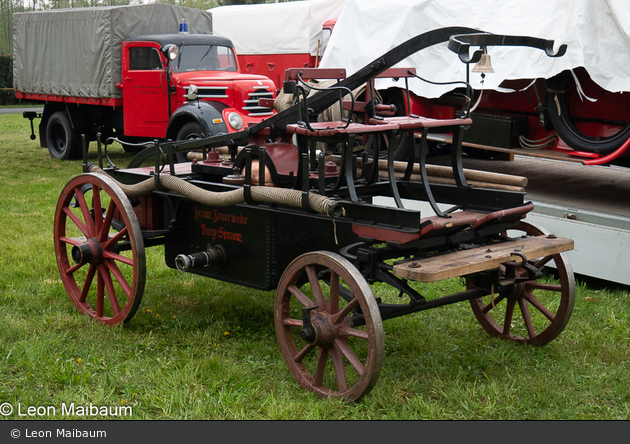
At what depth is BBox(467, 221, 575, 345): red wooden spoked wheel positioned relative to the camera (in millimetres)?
4273

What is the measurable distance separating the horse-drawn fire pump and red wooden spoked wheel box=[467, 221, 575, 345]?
1 cm

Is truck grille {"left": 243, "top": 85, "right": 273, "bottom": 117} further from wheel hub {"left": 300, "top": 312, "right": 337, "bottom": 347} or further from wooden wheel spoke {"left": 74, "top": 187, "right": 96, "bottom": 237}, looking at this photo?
wheel hub {"left": 300, "top": 312, "right": 337, "bottom": 347}

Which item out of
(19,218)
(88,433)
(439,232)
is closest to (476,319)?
(439,232)

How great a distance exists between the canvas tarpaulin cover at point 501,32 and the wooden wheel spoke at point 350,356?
356cm

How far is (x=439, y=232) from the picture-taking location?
3.75 meters

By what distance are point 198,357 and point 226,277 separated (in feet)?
1.68

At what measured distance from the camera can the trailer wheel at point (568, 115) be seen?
6465 mm

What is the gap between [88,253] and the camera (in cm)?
471

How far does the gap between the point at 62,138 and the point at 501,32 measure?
9900mm

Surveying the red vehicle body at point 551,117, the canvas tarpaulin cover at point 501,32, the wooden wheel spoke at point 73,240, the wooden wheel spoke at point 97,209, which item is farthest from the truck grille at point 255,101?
the wooden wheel spoke at point 97,209

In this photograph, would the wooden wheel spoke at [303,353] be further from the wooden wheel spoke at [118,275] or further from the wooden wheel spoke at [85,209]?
the wooden wheel spoke at [85,209]

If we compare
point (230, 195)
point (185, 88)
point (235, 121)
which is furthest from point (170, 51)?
point (230, 195)

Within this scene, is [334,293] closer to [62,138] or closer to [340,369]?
[340,369]

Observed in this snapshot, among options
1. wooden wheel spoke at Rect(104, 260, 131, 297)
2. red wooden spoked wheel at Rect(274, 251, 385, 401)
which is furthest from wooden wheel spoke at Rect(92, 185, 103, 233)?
red wooden spoked wheel at Rect(274, 251, 385, 401)
